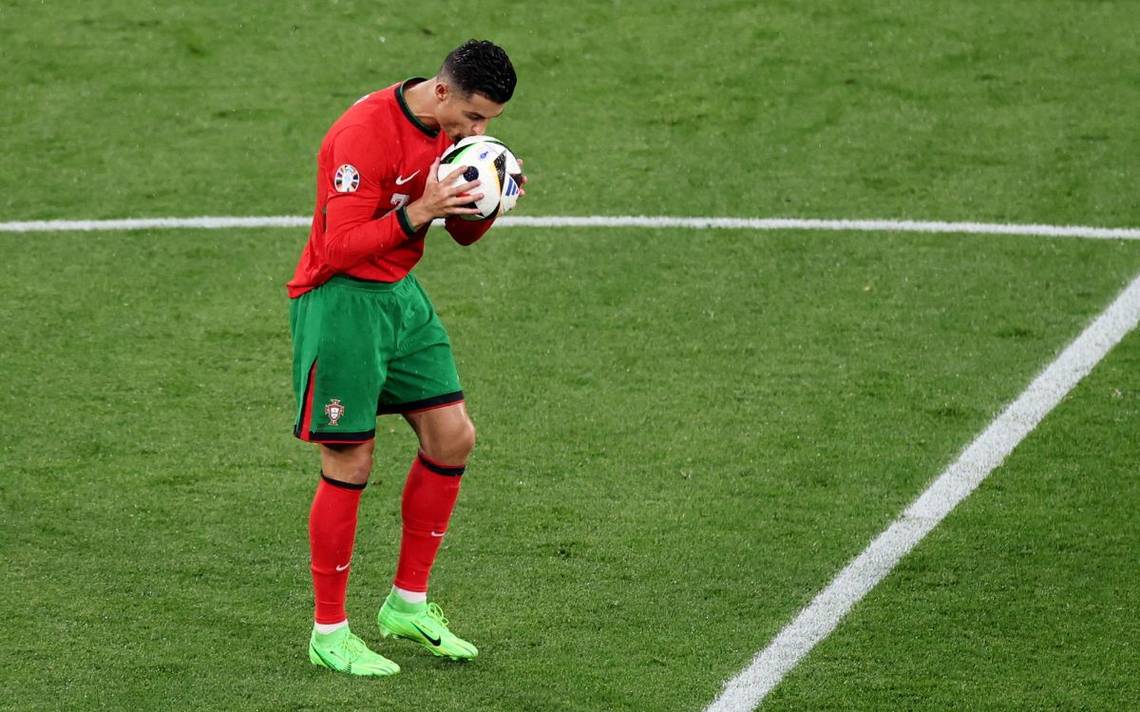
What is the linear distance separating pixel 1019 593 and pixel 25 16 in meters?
8.34

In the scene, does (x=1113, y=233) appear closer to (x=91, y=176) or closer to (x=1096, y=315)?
(x=1096, y=315)

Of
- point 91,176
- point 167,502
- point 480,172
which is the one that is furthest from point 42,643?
point 91,176

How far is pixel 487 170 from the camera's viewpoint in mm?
5223

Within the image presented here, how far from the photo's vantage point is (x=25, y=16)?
1162 centimetres

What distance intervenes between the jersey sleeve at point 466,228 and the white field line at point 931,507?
1637 mm

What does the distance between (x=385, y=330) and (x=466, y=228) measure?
1.47 feet

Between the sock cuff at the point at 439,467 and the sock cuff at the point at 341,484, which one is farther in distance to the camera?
the sock cuff at the point at 439,467

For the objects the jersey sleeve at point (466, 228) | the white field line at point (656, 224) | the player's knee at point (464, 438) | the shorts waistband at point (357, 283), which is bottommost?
the white field line at point (656, 224)

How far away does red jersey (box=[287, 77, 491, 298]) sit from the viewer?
5.07m

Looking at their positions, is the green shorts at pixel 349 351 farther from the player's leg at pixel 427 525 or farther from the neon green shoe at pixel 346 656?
the neon green shoe at pixel 346 656

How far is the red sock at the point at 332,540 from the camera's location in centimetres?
537

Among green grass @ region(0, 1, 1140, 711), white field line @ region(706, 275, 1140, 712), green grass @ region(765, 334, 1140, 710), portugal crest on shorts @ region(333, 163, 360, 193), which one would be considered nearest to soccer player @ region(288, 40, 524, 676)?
portugal crest on shorts @ region(333, 163, 360, 193)

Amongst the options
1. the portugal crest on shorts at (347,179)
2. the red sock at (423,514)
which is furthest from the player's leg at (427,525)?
the portugal crest on shorts at (347,179)

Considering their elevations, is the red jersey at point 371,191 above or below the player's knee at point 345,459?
above
